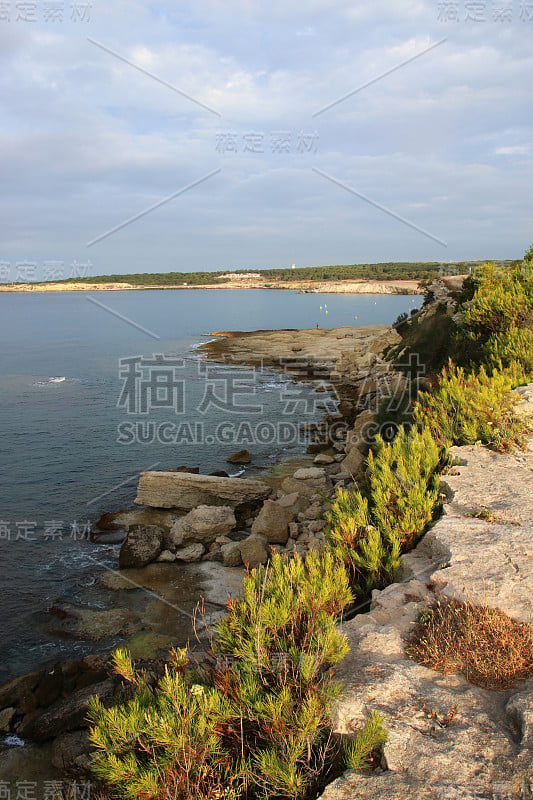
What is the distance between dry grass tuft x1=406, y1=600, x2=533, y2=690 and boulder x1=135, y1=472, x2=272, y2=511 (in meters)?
11.2

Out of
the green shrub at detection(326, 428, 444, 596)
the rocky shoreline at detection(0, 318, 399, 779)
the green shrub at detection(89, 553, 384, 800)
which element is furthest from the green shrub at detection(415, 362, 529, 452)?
the green shrub at detection(89, 553, 384, 800)

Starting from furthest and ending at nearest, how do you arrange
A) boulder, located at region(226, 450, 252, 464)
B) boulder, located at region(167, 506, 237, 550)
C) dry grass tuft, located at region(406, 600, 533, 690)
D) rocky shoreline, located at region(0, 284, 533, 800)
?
boulder, located at region(226, 450, 252, 464)
boulder, located at region(167, 506, 237, 550)
dry grass tuft, located at region(406, 600, 533, 690)
rocky shoreline, located at region(0, 284, 533, 800)

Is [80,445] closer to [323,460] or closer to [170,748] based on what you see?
[323,460]

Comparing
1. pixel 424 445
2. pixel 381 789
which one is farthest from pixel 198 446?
pixel 381 789

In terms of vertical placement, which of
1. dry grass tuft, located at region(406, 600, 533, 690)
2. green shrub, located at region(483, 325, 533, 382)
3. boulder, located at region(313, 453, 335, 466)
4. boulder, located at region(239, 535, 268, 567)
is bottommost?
boulder, located at region(239, 535, 268, 567)

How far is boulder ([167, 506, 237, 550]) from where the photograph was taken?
1348cm

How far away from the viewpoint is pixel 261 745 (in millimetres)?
3783

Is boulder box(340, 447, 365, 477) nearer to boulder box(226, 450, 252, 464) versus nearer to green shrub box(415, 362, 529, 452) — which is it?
boulder box(226, 450, 252, 464)

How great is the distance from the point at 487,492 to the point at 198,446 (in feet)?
54.4

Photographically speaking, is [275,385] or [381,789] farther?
[275,385]

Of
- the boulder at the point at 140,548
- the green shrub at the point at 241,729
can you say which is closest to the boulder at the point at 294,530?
the boulder at the point at 140,548

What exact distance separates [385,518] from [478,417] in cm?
345

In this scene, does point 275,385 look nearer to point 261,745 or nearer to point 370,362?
point 370,362

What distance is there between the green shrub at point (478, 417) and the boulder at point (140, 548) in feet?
23.4
